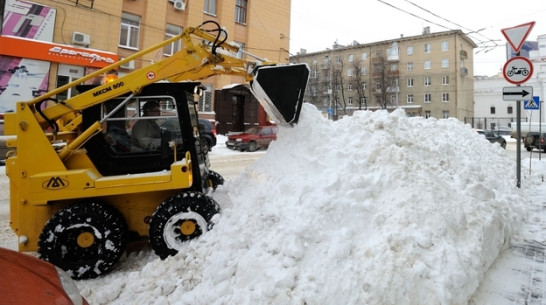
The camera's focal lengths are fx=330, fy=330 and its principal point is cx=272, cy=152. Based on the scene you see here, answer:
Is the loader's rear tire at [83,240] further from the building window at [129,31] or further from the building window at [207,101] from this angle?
the building window at [207,101]

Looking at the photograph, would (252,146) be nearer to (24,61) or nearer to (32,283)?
(24,61)

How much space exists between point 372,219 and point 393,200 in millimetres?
439

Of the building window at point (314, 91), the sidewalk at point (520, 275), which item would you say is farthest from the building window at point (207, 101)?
the building window at point (314, 91)

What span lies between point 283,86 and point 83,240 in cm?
327

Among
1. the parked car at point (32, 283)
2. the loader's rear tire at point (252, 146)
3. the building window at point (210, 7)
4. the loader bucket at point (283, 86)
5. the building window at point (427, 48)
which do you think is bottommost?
the parked car at point (32, 283)

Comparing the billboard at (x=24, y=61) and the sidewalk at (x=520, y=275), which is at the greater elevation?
the billboard at (x=24, y=61)

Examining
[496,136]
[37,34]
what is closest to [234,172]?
[37,34]

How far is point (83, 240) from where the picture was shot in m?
4.07

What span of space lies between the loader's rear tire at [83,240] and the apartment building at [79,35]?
409 inches

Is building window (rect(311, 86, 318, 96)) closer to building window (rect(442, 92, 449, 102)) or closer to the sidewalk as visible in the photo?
building window (rect(442, 92, 449, 102))

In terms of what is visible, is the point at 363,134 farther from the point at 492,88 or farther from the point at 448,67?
the point at 492,88

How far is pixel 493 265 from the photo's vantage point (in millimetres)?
3922

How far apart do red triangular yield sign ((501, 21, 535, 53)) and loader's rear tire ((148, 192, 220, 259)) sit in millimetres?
7843

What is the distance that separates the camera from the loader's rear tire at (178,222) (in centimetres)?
405
